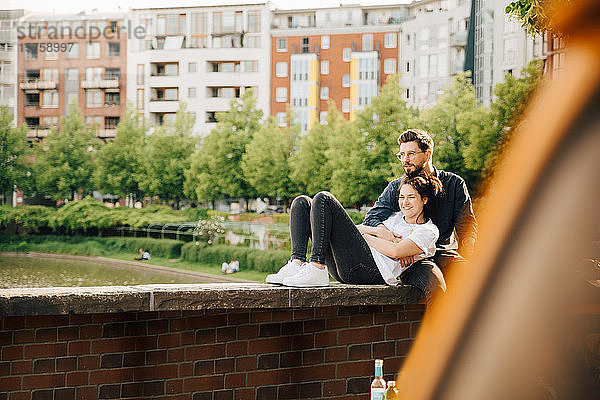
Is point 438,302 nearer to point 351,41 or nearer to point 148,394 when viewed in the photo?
point 148,394

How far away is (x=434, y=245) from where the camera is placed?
11.9 ft

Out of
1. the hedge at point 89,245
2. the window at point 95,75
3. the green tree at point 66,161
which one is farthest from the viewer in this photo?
the window at point 95,75

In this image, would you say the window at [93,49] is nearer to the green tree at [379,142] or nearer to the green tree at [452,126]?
the green tree at [379,142]

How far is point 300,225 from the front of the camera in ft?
11.7

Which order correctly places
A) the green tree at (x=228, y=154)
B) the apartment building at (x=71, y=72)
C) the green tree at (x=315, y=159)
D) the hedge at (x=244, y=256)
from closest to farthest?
the hedge at (x=244, y=256) → the green tree at (x=315, y=159) → the green tree at (x=228, y=154) → the apartment building at (x=71, y=72)

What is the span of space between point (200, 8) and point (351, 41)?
1158 cm

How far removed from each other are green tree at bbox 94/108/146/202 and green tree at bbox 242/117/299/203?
801cm

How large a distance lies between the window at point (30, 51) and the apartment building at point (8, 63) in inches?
31.9

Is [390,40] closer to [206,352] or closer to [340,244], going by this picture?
[340,244]

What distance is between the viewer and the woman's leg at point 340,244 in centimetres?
355

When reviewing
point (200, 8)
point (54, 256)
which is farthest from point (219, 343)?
point (200, 8)

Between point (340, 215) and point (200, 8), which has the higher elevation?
point (200, 8)

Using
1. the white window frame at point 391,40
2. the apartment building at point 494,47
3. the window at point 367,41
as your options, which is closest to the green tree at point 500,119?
the apartment building at point 494,47

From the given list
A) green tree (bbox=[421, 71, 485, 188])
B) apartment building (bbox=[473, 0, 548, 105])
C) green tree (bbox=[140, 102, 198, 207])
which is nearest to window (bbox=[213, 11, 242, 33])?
green tree (bbox=[140, 102, 198, 207])
